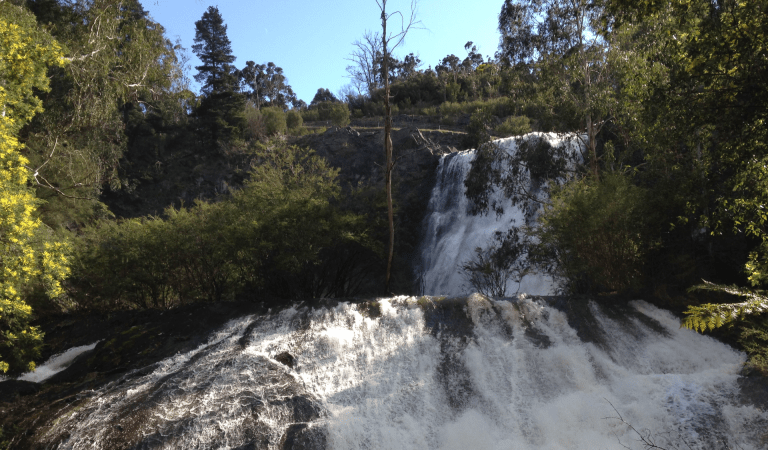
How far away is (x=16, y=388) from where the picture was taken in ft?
21.5

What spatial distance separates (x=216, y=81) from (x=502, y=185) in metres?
29.5

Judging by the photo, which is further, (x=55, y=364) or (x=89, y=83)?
(x=89, y=83)

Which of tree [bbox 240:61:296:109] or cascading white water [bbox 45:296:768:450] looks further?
tree [bbox 240:61:296:109]

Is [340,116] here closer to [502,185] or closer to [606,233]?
[502,185]

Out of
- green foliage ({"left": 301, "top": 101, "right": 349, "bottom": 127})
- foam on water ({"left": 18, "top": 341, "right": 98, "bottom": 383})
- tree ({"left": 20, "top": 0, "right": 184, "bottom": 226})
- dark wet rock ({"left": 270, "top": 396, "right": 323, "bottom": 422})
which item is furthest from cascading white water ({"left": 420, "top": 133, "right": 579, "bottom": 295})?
green foliage ({"left": 301, "top": 101, "right": 349, "bottom": 127})

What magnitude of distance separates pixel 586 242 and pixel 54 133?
54.0 feet

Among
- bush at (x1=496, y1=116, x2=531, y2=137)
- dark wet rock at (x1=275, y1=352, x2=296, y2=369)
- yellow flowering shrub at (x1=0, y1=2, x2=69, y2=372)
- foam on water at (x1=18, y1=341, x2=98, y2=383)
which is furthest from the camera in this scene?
bush at (x1=496, y1=116, x2=531, y2=137)

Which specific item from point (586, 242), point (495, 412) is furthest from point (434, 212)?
point (495, 412)

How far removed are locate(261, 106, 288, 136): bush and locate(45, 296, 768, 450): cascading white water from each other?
29080mm

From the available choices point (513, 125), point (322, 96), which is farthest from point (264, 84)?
point (513, 125)

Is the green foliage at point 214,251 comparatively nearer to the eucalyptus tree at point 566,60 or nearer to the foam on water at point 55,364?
the foam on water at point 55,364

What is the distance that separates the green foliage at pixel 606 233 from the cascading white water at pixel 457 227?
4013 mm

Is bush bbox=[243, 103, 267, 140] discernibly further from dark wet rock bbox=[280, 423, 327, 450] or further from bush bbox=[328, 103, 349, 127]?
dark wet rock bbox=[280, 423, 327, 450]

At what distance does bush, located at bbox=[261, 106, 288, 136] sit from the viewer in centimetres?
3484
